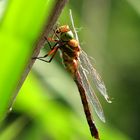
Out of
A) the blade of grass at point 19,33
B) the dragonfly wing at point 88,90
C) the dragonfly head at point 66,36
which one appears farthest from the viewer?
the dragonfly wing at point 88,90

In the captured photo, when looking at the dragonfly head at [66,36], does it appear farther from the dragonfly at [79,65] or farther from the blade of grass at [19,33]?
the blade of grass at [19,33]

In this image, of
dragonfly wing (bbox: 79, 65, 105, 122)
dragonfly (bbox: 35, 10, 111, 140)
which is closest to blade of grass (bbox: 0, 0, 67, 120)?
dragonfly (bbox: 35, 10, 111, 140)

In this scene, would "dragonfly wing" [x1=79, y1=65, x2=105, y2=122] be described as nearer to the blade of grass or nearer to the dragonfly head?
the dragonfly head

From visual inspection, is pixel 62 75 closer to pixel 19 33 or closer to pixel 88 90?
pixel 88 90

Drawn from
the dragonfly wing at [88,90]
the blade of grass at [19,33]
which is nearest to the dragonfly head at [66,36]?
the dragonfly wing at [88,90]

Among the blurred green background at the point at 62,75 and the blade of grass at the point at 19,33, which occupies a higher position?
the blade of grass at the point at 19,33

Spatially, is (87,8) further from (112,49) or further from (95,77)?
(112,49)

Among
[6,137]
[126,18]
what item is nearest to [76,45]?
[6,137]

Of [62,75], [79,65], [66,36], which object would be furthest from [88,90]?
[62,75]
